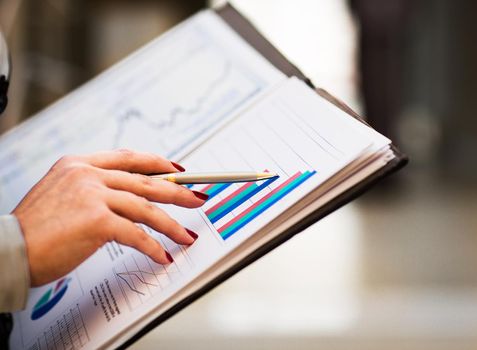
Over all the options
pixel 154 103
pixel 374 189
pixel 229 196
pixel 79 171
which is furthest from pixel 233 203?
pixel 374 189

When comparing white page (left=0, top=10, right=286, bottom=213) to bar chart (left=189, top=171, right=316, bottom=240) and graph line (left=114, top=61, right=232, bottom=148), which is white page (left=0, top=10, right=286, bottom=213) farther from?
bar chart (left=189, top=171, right=316, bottom=240)

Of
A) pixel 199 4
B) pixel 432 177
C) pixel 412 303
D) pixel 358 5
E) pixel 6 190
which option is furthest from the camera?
pixel 199 4

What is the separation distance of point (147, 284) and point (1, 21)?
185 centimetres

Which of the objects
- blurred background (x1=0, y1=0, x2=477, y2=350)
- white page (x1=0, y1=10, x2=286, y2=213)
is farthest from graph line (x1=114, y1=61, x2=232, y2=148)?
blurred background (x1=0, y1=0, x2=477, y2=350)

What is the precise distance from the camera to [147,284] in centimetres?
44

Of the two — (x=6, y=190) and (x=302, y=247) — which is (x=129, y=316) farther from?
(x=302, y=247)

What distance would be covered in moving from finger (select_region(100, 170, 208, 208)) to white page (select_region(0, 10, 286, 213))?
0.40 ft

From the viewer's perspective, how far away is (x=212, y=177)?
1.49ft

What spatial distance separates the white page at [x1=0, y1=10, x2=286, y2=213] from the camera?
592 millimetres

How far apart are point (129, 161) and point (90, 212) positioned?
62mm

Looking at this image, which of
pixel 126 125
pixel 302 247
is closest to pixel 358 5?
pixel 302 247

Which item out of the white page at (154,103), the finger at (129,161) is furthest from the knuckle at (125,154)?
the white page at (154,103)

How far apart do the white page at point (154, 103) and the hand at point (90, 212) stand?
0.13 meters

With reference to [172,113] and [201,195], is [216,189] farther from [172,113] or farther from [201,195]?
[172,113]
